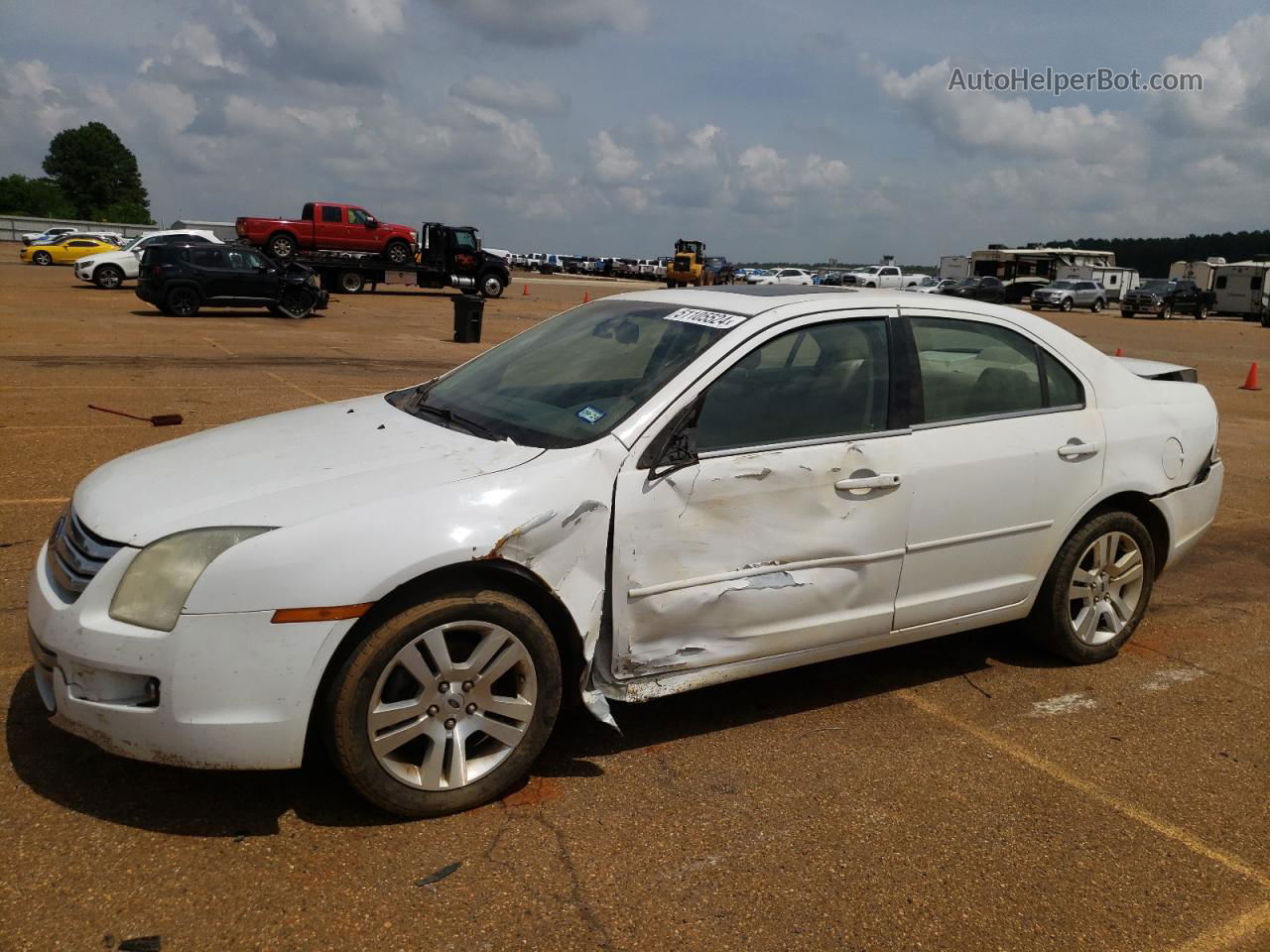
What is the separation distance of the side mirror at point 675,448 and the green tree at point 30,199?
126 meters

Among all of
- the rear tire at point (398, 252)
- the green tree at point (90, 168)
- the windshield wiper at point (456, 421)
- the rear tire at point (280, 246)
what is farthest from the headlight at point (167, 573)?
the green tree at point (90, 168)

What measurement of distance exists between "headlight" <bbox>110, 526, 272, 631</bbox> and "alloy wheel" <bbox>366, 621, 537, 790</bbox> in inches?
22.6

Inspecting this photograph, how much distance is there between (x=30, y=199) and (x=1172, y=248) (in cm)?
13683

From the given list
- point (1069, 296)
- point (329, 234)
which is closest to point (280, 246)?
point (329, 234)

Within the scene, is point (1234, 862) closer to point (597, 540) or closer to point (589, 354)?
point (597, 540)

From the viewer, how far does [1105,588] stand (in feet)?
15.2

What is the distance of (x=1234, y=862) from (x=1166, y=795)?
40cm

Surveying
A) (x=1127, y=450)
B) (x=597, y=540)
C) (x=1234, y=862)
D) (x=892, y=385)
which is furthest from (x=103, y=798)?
(x=1127, y=450)

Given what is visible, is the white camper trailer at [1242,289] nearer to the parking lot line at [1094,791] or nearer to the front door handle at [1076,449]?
the front door handle at [1076,449]

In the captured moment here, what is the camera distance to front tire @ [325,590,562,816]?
2953 millimetres

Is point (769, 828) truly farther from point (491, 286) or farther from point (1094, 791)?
point (491, 286)

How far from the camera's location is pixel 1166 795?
3514 millimetres

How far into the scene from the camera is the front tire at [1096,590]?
4461 mm

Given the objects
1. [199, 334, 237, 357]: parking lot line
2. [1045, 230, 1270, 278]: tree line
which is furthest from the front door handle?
[1045, 230, 1270, 278]: tree line
